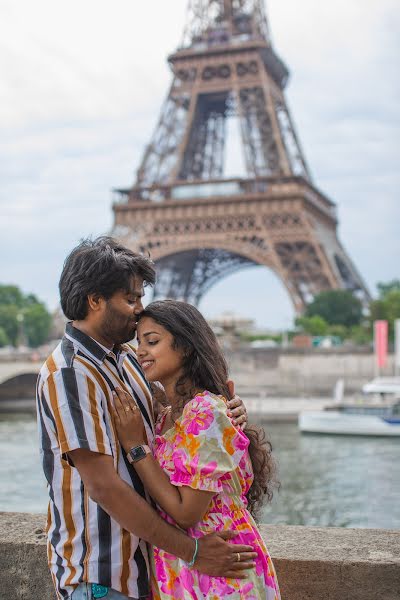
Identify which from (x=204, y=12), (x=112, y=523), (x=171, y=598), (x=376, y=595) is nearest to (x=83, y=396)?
(x=112, y=523)

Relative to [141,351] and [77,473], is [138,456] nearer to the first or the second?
[77,473]

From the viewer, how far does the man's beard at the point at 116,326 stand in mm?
2477

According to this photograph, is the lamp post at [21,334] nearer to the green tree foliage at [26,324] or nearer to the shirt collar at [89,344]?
the green tree foliage at [26,324]

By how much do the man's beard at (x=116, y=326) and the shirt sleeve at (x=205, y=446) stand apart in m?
0.31

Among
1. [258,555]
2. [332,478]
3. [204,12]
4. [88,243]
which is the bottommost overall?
[332,478]

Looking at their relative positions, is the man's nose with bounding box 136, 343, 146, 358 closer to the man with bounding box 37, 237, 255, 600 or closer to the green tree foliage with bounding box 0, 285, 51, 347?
the man with bounding box 37, 237, 255, 600

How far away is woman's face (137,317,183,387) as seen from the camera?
2488mm

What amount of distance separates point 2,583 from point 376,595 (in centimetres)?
136

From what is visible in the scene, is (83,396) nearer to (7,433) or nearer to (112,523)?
(112,523)

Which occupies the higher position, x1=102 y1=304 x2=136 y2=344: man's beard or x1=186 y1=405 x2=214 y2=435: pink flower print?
x1=102 y1=304 x2=136 y2=344: man's beard

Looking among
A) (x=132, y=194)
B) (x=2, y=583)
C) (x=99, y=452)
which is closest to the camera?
(x=99, y=452)

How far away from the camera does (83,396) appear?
2.27 m

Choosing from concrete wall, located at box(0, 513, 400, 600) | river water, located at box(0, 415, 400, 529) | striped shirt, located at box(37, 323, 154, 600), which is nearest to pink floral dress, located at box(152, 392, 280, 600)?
striped shirt, located at box(37, 323, 154, 600)

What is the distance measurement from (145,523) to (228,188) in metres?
44.4
